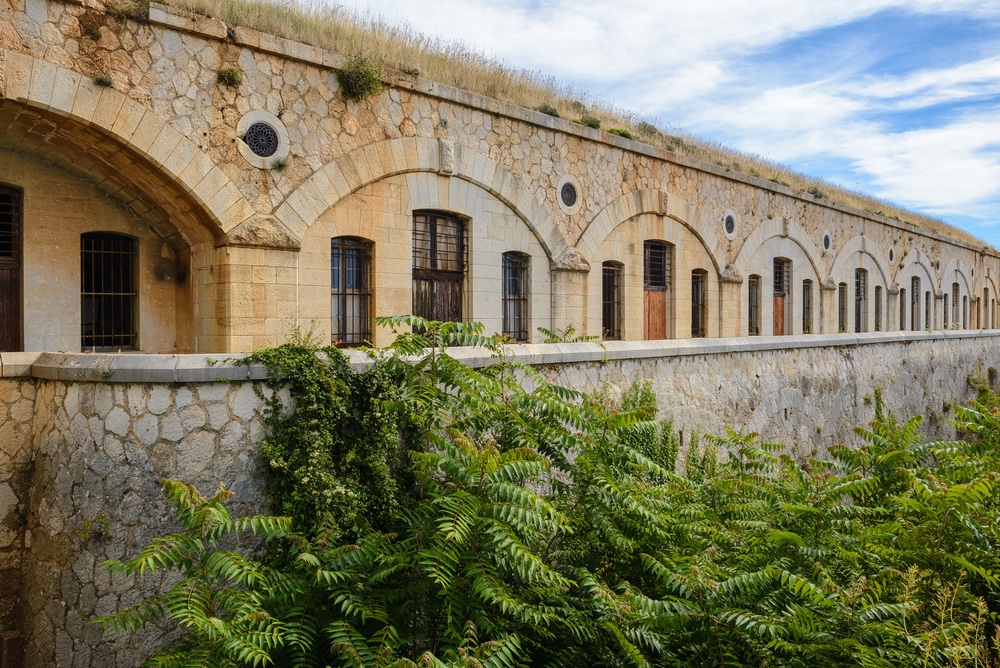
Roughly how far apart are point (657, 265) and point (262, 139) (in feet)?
32.4

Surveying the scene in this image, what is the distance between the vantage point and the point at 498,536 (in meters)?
4.35

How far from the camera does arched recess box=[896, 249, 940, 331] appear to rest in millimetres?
27389

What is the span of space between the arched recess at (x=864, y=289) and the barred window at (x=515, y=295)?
13.7 metres

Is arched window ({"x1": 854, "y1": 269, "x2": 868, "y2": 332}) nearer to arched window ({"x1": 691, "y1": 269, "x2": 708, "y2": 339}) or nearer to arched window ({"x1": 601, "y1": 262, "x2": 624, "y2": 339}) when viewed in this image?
arched window ({"x1": 691, "y1": 269, "x2": 708, "y2": 339})

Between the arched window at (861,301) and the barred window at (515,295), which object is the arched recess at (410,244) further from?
the arched window at (861,301)

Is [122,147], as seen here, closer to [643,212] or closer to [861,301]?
[643,212]

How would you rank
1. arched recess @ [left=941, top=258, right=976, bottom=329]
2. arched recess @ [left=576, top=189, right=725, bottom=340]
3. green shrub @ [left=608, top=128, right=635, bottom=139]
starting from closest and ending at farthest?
arched recess @ [left=576, top=189, right=725, bottom=340] < green shrub @ [left=608, top=128, right=635, bottom=139] < arched recess @ [left=941, top=258, right=976, bottom=329]

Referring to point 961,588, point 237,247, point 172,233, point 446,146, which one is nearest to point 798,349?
point 446,146

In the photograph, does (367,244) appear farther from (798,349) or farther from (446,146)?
(798,349)

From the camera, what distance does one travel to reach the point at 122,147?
8320 mm

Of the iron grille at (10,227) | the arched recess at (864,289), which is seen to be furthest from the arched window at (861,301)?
the iron grille at (10,227)

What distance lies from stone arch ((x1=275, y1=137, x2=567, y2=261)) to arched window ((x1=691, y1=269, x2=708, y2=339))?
557cm

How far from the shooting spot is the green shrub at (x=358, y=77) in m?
9.92

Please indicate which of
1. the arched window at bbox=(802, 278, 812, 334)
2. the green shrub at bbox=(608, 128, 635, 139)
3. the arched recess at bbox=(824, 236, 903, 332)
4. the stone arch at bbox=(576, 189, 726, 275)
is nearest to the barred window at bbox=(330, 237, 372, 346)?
the stone arch at bbox=(576, 189, 726, 275)
